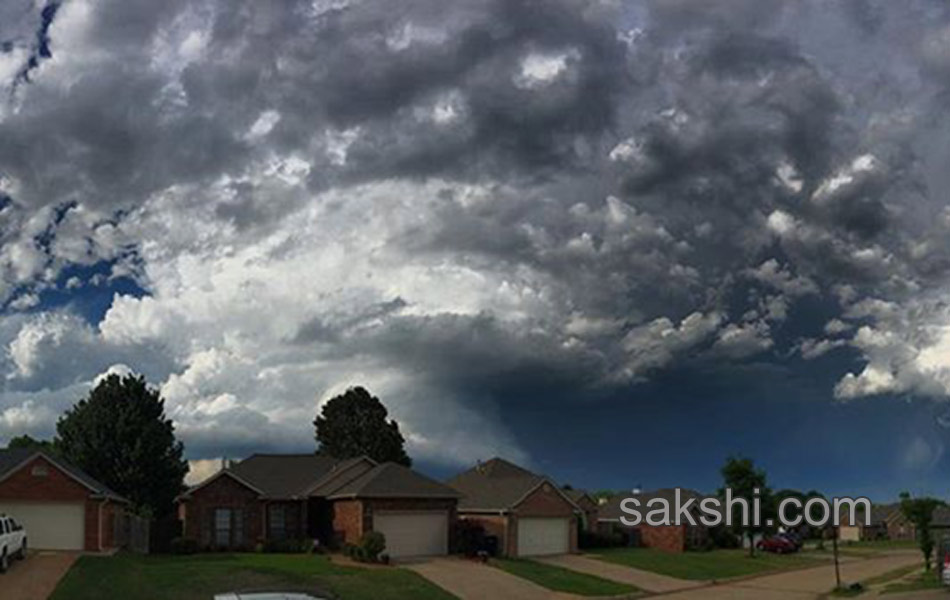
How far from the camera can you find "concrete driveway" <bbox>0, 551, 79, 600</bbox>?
34.2 metres

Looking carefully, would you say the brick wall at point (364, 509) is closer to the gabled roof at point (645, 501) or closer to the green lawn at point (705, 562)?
the green lawn at point (705, 562)

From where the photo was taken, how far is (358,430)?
93.0 meters

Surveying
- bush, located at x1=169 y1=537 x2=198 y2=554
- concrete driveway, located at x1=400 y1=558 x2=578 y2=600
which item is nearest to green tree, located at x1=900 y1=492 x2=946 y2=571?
concrete driveway, located at x1=400 y1=558 x2=578 y2=600

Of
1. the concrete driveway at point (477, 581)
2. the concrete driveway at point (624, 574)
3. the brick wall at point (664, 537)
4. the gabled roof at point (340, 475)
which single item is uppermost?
the gabled roof at point (340, 475)

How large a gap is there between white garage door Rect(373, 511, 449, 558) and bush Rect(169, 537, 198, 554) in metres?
8.98

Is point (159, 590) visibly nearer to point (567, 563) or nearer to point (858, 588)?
point (567, 563)

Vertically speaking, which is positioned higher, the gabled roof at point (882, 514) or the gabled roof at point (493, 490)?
the gabled roof at point (493, 490)

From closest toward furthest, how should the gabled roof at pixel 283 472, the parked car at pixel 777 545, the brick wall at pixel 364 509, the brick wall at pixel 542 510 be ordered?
the brick wall at pixel 364 509 < the gabled roof at pixel 283 472 < the brick wall at pixel 542 510 < the parked car at pixel 777 545

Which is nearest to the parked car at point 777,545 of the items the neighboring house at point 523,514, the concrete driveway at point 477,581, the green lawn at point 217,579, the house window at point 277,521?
the neighboring house at point 523,514

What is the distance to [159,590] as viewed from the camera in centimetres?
3703

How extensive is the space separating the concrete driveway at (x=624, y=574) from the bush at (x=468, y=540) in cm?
360

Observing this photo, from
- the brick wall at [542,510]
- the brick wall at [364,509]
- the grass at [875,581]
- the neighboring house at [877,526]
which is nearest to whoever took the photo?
the grass at [875,581]

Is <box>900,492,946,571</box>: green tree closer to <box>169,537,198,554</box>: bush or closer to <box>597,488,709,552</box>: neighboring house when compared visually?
<box>597,488,709,552</box>: neighboring house

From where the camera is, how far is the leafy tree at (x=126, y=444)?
68.1 meters
